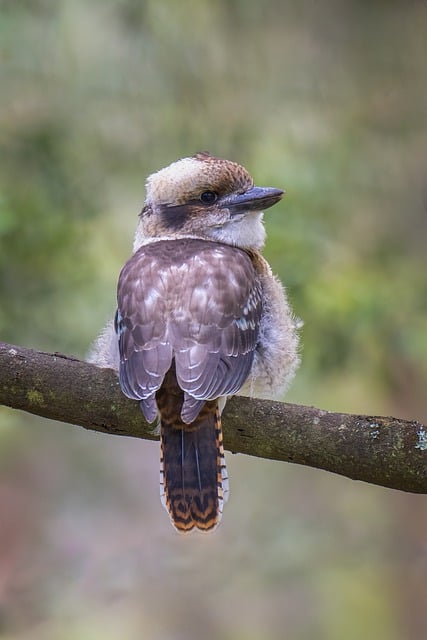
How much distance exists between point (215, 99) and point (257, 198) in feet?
6.27

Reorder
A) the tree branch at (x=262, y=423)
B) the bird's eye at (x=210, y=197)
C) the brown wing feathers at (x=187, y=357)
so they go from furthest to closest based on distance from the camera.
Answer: the bird's eye at (x=210, y=197) → the brown wing feathers at (x=187, y=357) → the tree branch at (x=262, y=423)

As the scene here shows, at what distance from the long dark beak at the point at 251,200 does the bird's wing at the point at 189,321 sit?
51cm

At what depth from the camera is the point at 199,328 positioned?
397 centimetres

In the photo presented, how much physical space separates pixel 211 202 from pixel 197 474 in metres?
1.63

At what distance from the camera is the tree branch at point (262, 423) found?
3541mm

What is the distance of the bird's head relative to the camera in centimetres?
492

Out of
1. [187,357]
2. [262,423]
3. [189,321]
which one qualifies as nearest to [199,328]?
[189,321]

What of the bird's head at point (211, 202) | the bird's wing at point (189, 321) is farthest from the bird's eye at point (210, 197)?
the bird's wing at point (189, 321)

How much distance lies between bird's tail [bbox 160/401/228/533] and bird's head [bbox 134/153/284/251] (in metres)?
1.30

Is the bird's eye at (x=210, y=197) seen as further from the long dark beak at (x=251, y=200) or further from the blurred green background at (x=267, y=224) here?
the blurred green background at (x=267, y=224)

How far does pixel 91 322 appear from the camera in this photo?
6.09 meters

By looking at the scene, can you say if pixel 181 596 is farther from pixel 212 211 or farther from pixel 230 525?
pixel 212 211

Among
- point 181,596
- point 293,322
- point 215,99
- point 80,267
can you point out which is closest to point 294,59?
point 215,99

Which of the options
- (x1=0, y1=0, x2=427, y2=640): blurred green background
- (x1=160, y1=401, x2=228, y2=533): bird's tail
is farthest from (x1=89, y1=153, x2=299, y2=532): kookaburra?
(x1=0, y1=0, x2=427, y2=640): blurred green background
